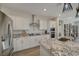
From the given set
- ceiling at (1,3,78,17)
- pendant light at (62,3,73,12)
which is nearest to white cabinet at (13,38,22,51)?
ceiling at (1,3,78,17)

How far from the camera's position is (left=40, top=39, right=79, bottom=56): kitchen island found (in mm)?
1482

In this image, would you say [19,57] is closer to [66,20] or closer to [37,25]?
[37,25]

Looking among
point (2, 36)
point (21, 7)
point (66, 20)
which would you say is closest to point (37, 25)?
point (21, 7)

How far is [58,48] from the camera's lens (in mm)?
1539

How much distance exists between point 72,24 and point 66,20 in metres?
0.13

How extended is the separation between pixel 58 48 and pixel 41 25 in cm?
54

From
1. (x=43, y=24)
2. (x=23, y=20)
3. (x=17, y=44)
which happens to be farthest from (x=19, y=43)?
(x=43, y=24)

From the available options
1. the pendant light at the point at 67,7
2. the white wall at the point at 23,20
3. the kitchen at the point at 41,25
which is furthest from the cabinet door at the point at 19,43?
the pendant light at the point at 67,7

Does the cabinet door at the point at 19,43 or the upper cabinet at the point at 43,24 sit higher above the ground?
the upper cabinet at the point at 43,24

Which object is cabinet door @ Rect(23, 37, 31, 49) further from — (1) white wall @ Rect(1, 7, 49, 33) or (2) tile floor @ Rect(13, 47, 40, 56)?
(1) white wall @ Rect(1, 7, 49, 33)

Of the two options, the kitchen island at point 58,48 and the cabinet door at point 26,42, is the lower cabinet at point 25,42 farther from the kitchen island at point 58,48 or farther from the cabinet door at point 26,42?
the kitchen island at point 58,48

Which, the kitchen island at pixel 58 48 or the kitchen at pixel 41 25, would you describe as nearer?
the kitchen island at pixel 58 48

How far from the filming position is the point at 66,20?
162 centimetres

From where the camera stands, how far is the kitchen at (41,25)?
1585mm
